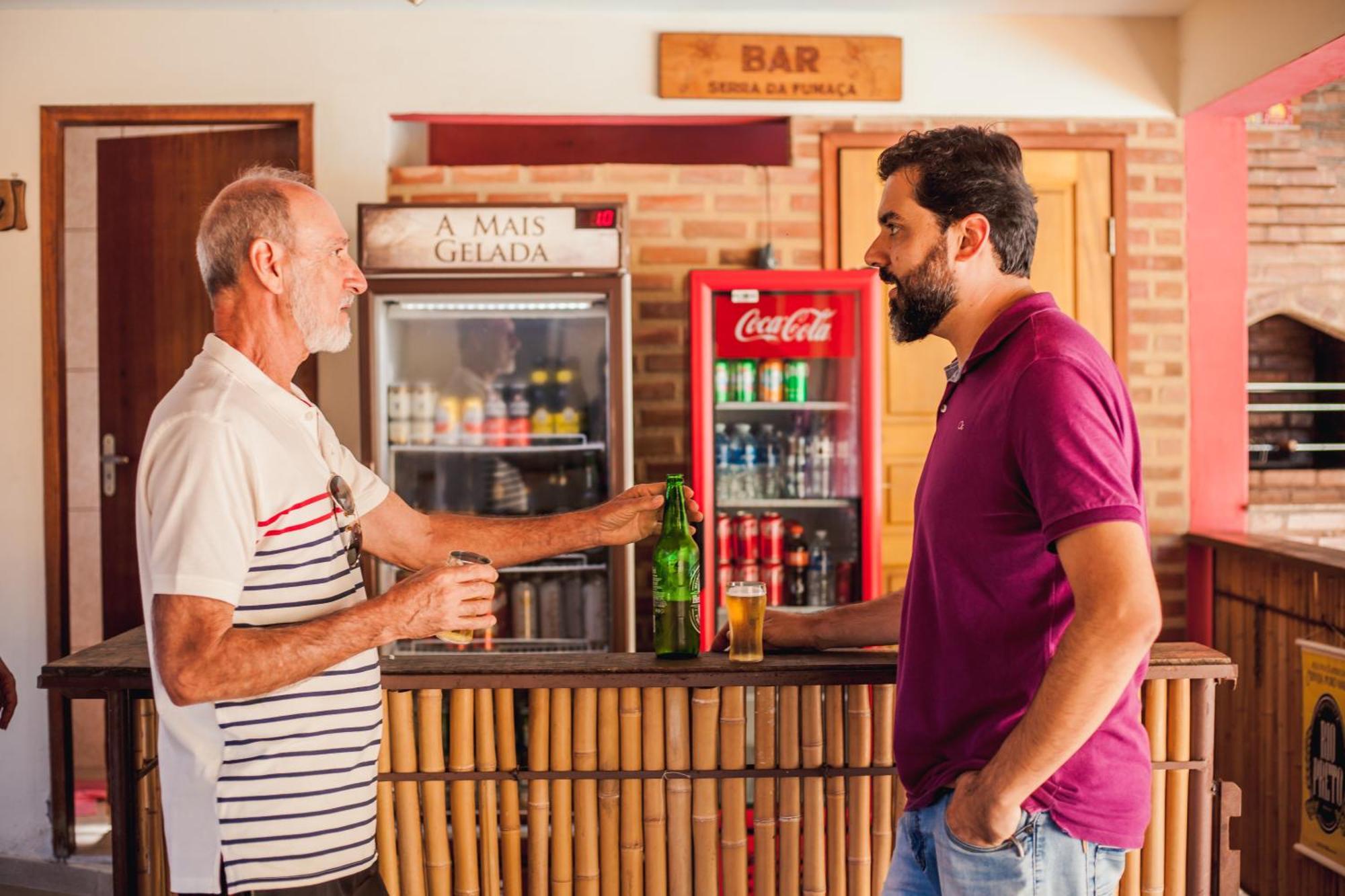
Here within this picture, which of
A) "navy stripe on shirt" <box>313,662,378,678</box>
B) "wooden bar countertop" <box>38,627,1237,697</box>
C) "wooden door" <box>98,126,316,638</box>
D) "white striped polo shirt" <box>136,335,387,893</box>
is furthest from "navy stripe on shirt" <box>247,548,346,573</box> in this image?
"wooden door" <box>98,126,316,638</box>

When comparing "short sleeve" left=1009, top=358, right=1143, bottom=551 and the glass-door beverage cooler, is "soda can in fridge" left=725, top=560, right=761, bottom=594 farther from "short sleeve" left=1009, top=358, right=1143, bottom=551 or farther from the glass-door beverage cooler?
"short sleeve" left=1009, top=358, right=1143, bottom=551

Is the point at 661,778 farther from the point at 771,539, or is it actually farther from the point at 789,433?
the point at 789,433

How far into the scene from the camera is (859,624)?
1.90 m

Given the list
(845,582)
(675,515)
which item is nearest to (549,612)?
(845,582)

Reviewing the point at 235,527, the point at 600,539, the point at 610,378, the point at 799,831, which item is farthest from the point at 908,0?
the point at 235,527

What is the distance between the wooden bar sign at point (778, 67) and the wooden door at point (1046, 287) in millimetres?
435

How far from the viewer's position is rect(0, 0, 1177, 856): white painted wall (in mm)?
3979

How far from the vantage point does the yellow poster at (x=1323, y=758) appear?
120 inches

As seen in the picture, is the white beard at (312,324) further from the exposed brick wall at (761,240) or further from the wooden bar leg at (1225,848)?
the exposed brick wall at (761,240)

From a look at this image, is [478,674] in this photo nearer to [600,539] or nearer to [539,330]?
[600,539]

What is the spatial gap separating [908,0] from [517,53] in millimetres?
1534

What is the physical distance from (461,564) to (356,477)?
0.46 meters

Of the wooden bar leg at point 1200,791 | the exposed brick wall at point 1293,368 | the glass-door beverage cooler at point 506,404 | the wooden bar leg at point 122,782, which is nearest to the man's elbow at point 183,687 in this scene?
the wooden bar leg at point 122,782

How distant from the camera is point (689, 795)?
190cm
